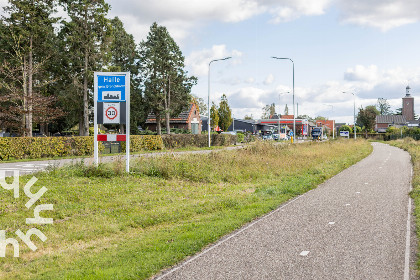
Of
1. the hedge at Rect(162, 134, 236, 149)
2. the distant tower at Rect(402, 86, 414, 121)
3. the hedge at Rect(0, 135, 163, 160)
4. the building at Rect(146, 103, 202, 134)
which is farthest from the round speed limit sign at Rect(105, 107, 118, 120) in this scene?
the distant tower at Rect(402, 86, 414, 121)

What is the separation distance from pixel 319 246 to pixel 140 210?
488 centimetres

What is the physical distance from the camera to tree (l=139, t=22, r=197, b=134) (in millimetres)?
45125

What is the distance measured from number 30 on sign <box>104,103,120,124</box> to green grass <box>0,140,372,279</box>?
6.57ft

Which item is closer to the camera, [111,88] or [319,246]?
[319,246]

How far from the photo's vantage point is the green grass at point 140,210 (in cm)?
663

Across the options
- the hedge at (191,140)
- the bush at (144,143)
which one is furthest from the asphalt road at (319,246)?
the hedge at (191,140)

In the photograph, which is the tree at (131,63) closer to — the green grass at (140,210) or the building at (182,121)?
the building at (182,121)

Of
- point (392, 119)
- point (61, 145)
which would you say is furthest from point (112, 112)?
point (392, 119)

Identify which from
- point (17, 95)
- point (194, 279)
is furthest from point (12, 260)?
point (17, 95)

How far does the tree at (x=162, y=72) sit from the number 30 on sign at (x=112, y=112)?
93.9 ft

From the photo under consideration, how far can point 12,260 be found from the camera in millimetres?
6840

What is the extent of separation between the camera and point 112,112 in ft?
52.5

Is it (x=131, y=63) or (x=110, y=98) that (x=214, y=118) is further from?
(x=110, y=98)

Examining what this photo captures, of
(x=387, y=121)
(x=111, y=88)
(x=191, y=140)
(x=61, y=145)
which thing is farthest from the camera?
(x=387, y=121)
